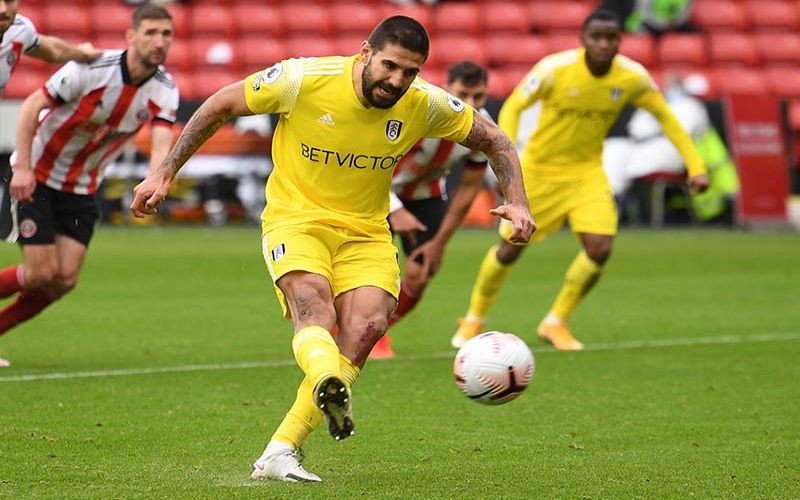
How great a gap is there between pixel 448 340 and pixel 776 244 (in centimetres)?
1024

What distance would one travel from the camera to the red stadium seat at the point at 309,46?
25828 mm

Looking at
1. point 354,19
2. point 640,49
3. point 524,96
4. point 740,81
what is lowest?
point 740,81

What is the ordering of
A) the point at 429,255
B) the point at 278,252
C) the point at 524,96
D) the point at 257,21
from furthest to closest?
the point at 257,21 → the point at 524,96 → the point at 429,255 → the point at 278,252

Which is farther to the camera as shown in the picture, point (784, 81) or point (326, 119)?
point (784, 81)

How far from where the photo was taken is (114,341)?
1000 centimetres

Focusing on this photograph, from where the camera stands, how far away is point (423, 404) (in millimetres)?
7523

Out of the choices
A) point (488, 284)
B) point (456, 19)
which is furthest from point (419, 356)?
point (456, 19)

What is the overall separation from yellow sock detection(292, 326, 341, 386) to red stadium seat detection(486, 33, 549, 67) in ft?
69.9

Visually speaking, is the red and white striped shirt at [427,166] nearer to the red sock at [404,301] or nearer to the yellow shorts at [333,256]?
the red sock at [404,301]

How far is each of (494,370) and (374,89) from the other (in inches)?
48.8

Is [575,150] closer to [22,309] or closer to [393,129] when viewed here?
[22,309]

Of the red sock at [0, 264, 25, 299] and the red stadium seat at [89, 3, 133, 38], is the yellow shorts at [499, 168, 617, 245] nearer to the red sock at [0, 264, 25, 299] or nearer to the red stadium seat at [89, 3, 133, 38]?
the red sock at [0, 264, 25, 299]

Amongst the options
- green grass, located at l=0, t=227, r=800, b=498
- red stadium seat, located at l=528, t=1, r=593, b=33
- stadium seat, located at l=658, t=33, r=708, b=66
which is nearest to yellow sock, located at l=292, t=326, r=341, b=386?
green grass, located at l=0, t=227, r=800, b=498

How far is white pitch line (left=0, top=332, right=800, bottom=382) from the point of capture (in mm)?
8305
